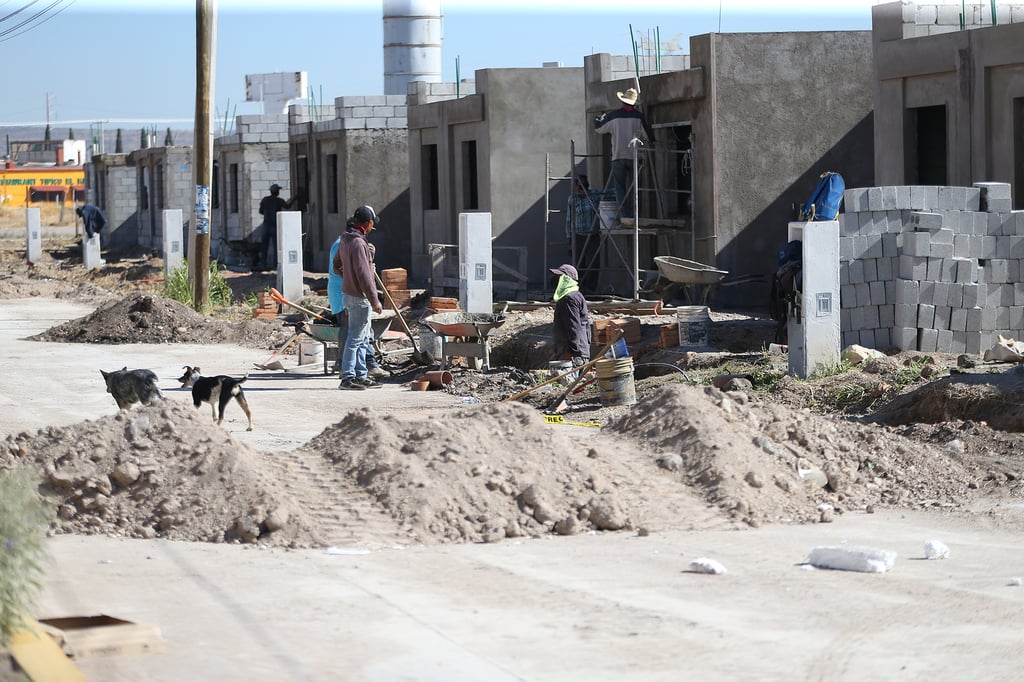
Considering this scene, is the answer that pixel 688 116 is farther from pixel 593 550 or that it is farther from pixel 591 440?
pixel 593 550

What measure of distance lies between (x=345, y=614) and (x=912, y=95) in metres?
13.5

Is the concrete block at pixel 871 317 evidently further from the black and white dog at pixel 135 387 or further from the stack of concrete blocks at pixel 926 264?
the black and white dog at pixel 135 387

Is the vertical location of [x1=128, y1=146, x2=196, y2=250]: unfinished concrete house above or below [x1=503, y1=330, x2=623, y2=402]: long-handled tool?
above

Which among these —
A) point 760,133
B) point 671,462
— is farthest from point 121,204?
point 671,462

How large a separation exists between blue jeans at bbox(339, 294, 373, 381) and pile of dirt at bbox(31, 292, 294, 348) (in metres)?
4.41

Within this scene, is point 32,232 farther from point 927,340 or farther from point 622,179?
point 927,340

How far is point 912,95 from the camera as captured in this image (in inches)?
693

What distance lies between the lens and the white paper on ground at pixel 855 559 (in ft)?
23.7

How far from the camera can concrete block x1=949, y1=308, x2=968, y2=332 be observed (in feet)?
47.8

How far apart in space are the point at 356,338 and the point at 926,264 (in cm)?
587

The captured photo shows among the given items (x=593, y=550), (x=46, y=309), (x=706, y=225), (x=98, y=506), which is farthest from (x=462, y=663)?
(x=46, y=309)

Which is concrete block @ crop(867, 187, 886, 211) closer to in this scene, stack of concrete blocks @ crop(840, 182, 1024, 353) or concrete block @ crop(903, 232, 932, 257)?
stack of concrete blocks @ crop(840, 182, 1024, 353)

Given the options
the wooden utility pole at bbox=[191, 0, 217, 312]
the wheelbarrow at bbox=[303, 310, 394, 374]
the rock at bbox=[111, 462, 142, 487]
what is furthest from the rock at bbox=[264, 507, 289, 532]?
the wooden utility pole at bbox=[191, 0, 217, 312]

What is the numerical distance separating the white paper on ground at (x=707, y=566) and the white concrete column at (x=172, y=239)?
2147 cm
